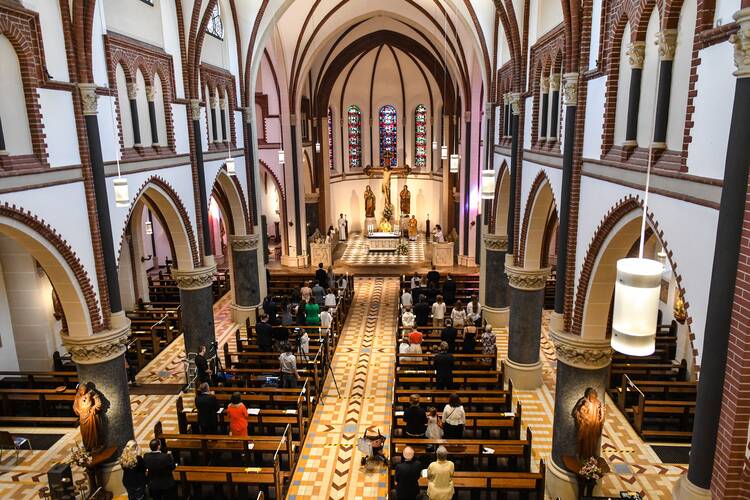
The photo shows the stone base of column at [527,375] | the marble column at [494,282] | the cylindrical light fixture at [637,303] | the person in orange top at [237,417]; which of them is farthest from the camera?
the marble column at [494,282]

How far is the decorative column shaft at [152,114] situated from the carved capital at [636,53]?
412 inches

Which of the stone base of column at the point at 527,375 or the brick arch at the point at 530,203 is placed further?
the stone base of column at the point at 527,375

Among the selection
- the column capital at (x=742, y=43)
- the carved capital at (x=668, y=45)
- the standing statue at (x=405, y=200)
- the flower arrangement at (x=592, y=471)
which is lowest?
the flower arrangement at (x=592, y=471)

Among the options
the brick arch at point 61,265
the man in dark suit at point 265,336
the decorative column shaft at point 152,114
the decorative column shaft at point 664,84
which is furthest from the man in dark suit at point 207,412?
the decorative column shaft at point 664,84

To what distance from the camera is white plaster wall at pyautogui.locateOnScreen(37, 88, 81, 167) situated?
9086 mm

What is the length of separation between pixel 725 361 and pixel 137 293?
20.6 meters

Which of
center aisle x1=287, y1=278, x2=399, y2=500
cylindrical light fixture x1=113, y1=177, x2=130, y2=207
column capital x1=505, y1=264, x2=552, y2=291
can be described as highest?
cylindrical light fixture x1=113, y1=177, x2=130, y2=207

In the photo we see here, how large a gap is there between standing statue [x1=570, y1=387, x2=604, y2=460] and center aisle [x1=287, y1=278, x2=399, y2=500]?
3692 mm

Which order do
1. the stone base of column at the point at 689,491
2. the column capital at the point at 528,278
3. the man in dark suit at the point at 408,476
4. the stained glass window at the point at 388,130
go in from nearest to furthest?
the stone base of column at the point at 689,491
the man in dark suit at the point at 408,476
the column capital at the point at 528,278
the stained glass window at the point at 388,130

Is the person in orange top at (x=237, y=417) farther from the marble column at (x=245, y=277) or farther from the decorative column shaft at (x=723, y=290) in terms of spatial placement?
the marble column at (x=245, y=277)

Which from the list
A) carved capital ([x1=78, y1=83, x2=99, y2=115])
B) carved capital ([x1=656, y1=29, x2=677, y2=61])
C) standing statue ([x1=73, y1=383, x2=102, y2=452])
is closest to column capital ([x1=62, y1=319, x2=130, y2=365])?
standing statue ([x1=73, y1=383, x2=102, y2=452])

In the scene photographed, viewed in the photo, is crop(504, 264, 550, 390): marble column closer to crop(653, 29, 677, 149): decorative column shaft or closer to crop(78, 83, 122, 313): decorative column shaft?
crop(653, 29, 677, 149): decorative column shaft

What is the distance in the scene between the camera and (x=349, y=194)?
122ft

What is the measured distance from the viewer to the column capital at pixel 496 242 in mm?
17812
